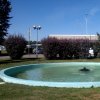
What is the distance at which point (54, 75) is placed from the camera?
1802 cm

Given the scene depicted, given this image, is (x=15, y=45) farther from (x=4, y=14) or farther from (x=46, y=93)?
(x=46, y=93)

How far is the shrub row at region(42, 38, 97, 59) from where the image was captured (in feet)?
114

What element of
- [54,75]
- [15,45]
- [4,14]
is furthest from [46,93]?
[4,14]

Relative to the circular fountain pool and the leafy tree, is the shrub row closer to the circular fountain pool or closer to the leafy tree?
the leafy tree

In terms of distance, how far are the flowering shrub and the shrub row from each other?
2739 millimetres

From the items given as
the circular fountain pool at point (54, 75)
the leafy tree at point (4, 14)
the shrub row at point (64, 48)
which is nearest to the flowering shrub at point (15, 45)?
the shrub row at point (64, 48)

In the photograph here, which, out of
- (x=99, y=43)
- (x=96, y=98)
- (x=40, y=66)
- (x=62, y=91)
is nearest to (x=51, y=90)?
(x=62, y=91)

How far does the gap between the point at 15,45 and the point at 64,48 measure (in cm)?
576

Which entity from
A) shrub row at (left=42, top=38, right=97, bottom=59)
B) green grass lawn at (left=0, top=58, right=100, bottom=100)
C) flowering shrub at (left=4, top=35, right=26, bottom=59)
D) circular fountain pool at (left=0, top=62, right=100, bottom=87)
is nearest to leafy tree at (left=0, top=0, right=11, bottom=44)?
flowering shrub at (left=4, top=35, right=26, bottom=59)

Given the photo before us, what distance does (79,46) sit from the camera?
3581cm

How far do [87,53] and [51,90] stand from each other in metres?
24.8

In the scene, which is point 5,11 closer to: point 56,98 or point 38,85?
point 38,85

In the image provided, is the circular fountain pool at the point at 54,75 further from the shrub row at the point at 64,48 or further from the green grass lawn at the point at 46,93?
the shrub row at the point at 64,48

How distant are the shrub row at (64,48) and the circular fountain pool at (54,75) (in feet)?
30.4
